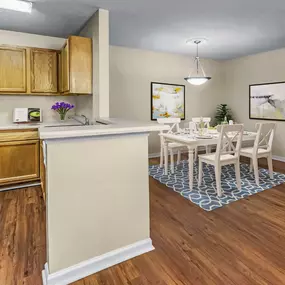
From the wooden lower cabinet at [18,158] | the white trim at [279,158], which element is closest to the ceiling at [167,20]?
the wooden lower cabinet at [18,158]

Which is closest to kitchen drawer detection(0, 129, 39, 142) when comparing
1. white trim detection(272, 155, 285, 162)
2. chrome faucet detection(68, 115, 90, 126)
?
chrome faucet detection(68, 115, 90, 126)

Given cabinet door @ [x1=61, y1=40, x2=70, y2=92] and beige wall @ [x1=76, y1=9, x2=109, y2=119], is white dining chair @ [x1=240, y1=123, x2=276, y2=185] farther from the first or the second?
cabinet door @ [x1=61, y1=40, x2=70, y2=92]

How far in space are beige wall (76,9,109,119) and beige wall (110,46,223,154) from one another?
5.50ft

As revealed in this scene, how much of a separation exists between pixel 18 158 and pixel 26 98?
1103 mm

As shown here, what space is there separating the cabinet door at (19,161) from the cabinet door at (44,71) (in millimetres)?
907

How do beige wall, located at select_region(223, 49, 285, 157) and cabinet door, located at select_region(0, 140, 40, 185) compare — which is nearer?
cabinet door, located at select_region(0, 140, 40, 185)

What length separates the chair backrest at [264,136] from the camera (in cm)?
362

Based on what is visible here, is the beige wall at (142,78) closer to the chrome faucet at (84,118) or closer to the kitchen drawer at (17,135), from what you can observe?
the chrome faucet at (84,118)

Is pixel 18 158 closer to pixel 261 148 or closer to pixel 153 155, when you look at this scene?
pixel 153 155

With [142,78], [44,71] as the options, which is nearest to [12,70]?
[44,71]

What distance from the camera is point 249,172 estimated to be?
4.19m

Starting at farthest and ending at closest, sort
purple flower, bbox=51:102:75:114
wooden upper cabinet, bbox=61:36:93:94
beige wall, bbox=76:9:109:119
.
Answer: purple flower, bbox=51:102:75:114, wooden upper cabinet, bbox=61:36:93:94, beige wall, bbox=76:9:109:119

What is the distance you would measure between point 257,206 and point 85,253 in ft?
6.98

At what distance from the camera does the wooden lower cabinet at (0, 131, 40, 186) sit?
10.8ft
